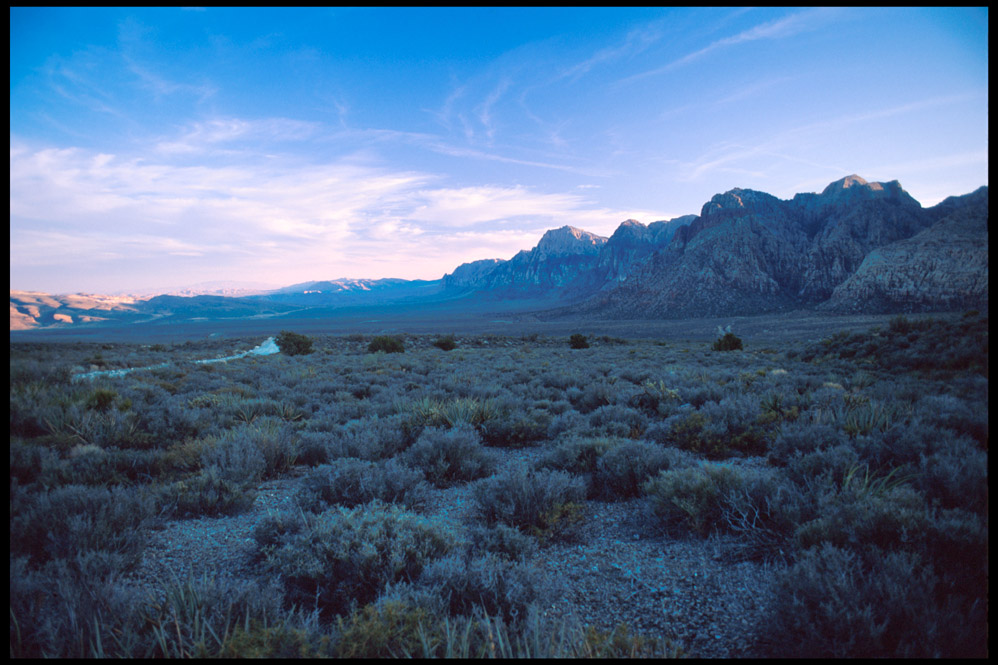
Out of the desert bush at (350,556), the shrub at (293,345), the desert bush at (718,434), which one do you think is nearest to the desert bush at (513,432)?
the desert bush at (718,434)

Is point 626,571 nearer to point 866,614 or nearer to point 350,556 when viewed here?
point 866,614

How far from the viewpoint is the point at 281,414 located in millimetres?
7297

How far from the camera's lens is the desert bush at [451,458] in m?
4.85

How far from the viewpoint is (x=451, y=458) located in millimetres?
5062

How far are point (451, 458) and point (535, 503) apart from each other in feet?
5.30

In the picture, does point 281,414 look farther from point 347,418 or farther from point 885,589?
point 885,589

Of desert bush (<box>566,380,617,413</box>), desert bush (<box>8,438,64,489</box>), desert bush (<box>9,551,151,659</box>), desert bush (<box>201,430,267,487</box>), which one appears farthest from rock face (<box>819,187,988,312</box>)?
desert bush (<box>8,438,64,489</box>)

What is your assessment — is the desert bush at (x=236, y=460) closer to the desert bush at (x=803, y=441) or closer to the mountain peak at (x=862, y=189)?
the desert bush at (x=803, y=441)

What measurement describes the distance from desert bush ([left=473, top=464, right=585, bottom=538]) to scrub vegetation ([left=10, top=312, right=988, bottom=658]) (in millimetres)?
21

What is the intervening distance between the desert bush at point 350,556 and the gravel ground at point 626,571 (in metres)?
0.41

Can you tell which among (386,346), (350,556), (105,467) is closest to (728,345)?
(386,346)

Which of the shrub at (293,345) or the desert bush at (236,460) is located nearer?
the desert bush at (236,460)

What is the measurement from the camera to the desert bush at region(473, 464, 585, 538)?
359cm

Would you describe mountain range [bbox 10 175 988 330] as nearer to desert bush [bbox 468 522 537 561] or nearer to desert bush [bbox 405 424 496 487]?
desert bush [bbox 405 424 496 487]
